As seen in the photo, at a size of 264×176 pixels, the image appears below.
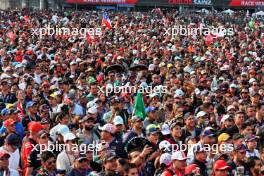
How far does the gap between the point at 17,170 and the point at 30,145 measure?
452 mm

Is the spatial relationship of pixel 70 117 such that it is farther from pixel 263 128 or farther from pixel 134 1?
pixel 134 1

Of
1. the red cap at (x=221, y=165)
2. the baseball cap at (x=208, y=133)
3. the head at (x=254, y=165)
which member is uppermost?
the baseball cap at (x=208, y=133)

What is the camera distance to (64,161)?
771cm

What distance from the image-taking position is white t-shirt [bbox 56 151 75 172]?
7621 mm

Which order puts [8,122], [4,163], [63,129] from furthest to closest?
1. [8,122]
2. [63,129]
3. [4,163]

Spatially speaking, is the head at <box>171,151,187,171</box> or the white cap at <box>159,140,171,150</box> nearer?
the head at <box>171,151,187,171</box>

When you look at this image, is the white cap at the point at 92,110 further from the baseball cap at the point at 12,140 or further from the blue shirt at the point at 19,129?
the baseball cap at the point at 12,140

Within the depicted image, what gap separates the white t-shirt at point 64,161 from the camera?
25.0ft

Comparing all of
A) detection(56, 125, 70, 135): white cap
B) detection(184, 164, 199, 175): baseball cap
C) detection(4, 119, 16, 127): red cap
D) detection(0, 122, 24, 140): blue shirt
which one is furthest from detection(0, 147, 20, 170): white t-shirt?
detection(184, 164, 199, 175): baseball cap

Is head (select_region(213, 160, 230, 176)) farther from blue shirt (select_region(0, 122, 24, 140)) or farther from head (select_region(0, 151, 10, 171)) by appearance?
blue shirt (select_region(0, 122, 24, 140))

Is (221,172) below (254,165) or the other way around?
the other way around

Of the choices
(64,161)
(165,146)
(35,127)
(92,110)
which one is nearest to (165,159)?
(165,146)

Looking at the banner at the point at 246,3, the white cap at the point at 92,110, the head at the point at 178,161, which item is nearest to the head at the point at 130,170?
the head at the point at 178,161

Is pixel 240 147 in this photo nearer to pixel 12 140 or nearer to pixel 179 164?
pixel 179 164
